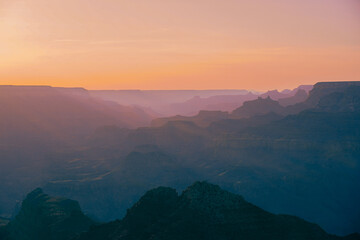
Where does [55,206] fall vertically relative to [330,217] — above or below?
above

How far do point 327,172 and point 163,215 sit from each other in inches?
4222

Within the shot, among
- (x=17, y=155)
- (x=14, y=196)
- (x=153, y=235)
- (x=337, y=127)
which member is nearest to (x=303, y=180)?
(x=337, y=127)

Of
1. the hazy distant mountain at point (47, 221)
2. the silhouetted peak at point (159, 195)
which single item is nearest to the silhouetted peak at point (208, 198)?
the silhouetted peak at point (159, 195)

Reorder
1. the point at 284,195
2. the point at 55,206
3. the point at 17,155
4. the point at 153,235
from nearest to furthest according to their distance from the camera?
the point at 153,235 < the point at 55,206 < the point at 284,195 < the point at 17,155

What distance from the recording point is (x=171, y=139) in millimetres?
199500

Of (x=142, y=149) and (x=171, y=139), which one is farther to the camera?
(x=171, y=139)

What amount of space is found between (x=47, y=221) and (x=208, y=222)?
38487 millimetres

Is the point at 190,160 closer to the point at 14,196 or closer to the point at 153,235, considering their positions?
the point at 14,196

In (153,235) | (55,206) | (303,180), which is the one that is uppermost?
(153,235)

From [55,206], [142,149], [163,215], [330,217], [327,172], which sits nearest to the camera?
[163,215]

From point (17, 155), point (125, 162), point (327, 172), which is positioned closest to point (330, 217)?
point (327, 172)

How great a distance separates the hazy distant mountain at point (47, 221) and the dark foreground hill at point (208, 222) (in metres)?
16.9

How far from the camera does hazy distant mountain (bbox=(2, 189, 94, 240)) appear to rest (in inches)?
2511

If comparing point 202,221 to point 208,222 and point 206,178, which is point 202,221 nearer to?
point 208,222
